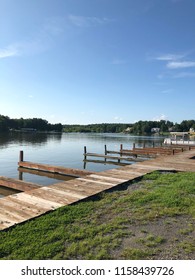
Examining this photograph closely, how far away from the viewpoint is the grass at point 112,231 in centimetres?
382

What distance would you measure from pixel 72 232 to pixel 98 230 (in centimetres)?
55

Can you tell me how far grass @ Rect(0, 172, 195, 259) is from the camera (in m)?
3.82

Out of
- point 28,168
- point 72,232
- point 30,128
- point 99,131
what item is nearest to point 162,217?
point 72,232

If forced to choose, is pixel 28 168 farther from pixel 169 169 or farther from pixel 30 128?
pixel 30 128

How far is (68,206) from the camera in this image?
5.99 metres

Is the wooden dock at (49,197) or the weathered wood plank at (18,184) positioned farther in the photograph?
the weathered wood plank at (18,184)

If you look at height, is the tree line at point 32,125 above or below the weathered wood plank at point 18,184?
above

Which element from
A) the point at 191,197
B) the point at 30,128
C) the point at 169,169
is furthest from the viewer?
the point at 30,128

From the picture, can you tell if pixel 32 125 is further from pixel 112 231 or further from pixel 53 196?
pixel 112 231

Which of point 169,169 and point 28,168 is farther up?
point 169,169

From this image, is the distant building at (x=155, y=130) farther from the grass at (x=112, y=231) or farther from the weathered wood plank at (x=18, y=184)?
the grass at (x=112, y=231)

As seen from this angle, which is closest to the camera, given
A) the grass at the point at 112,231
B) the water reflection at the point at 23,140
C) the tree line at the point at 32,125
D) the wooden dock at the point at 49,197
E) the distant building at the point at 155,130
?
the grass at the point at 112,231

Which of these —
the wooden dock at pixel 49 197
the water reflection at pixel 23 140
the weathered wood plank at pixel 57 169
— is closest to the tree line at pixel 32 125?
the water reflection at pixel 23 140
